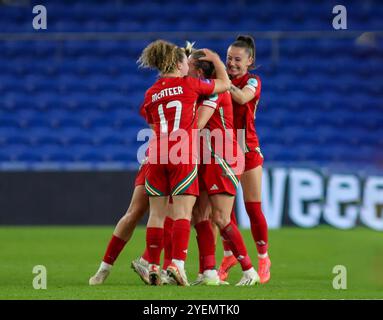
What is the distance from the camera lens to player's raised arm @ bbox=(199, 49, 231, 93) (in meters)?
7.39

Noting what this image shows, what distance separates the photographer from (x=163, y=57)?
728cm

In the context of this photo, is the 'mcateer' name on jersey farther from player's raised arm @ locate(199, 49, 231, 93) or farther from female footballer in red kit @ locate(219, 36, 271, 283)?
female footballer in red kit @ locate(219, 36, 271, 283)

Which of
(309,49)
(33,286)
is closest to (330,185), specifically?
(309,49)

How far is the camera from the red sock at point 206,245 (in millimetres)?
7570

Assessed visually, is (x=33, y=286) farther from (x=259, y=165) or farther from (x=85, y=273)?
(x=259, y=165)

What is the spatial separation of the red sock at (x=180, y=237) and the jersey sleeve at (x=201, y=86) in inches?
37.3

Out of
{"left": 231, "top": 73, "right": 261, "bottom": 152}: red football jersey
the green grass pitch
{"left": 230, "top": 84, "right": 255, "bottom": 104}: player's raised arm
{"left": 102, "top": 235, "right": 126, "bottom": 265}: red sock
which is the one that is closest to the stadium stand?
the green grass pitch

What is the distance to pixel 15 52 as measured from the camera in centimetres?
1630

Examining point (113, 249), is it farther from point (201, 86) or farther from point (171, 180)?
point (201, 86)

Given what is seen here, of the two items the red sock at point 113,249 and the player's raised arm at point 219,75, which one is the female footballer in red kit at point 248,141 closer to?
the player's raised arm at point 219,75

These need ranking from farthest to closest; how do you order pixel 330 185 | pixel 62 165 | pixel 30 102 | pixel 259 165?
pixel 30 102 → pixel 62 165 → pixel 330 185 → pixel 259 165

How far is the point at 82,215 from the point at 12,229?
99 cm

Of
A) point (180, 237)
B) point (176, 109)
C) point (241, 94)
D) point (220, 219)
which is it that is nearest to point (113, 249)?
point (180, 237)

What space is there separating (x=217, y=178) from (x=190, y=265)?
2169 millimetres
